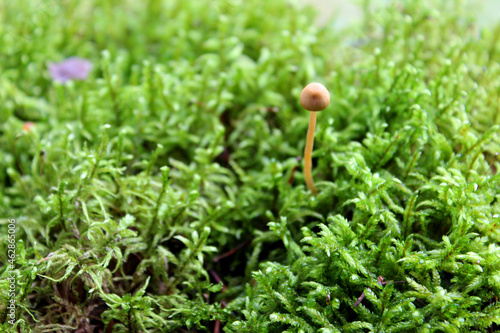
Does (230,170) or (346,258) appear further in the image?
(230,170)

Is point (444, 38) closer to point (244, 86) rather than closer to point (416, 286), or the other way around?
point (244, 86)

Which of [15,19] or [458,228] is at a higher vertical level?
[15,19]

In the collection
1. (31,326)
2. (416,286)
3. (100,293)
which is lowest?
(31,326)

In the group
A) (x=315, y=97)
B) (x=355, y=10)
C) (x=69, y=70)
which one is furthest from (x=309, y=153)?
(x=355, y=10)

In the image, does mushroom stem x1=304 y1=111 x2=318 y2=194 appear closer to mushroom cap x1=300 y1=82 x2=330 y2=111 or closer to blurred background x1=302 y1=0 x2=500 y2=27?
mushroom cap x1=300 y1=82 x2=330 y2=111

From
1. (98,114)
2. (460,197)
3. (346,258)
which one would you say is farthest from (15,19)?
(460,197)

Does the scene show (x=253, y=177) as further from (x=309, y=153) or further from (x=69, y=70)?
(x=69, y=70)

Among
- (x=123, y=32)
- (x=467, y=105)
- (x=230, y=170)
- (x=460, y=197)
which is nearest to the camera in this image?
(x=460, y=197)
